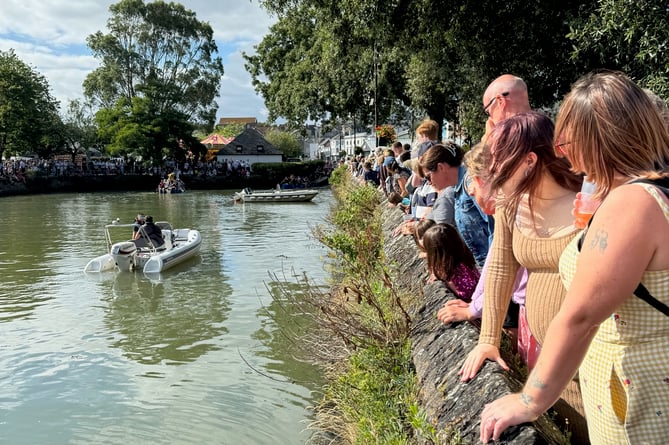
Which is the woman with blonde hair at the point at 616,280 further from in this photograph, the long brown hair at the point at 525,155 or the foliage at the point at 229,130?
the foliage at the point at 229,130

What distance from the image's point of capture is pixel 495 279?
2400 mm

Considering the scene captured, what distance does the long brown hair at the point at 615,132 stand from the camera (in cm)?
160

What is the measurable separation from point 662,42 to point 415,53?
7.45 m

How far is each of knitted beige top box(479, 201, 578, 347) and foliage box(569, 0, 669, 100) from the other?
23.0 ft

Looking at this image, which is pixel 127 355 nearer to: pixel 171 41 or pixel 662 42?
pixel 662 42

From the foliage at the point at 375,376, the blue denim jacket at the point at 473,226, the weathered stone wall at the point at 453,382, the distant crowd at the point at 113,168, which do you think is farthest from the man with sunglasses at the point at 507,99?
the distant crowd at the point at 113,168

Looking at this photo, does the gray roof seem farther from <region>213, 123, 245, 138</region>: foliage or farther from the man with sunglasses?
the man with sunglasses

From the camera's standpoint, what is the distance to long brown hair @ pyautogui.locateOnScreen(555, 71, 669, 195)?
5.26 ft

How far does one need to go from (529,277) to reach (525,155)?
49 cm

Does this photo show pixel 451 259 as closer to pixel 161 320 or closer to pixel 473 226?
pixel 473 226

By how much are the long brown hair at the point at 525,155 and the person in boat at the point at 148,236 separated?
14.8 meters

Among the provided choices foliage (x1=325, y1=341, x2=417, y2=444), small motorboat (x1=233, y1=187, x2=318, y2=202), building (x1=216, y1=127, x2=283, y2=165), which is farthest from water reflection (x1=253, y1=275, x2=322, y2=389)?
building (x1=216, y1=127, x2=283, y2=165)

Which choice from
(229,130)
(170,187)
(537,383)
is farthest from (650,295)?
(229,130)

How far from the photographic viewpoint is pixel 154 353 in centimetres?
902
